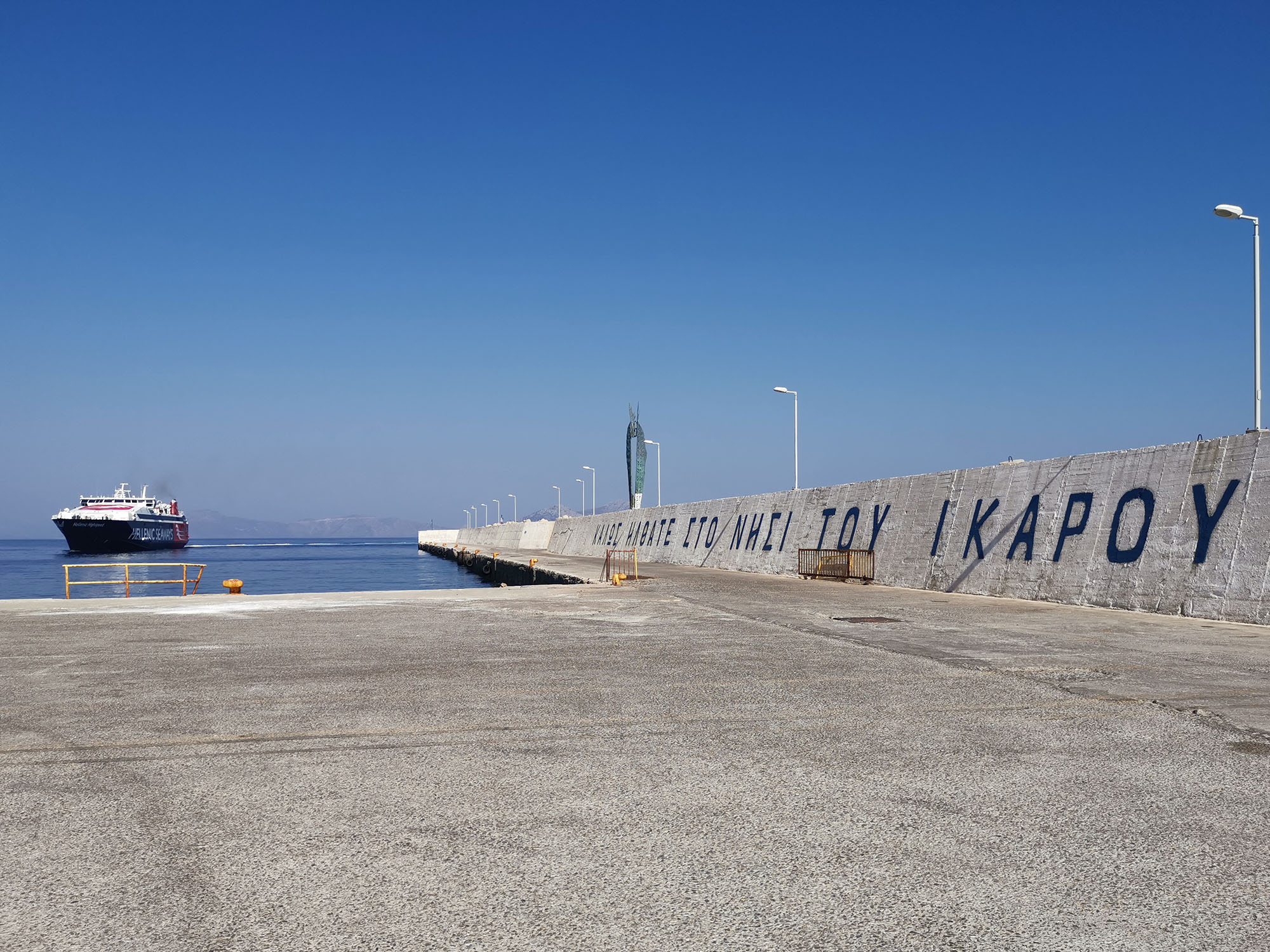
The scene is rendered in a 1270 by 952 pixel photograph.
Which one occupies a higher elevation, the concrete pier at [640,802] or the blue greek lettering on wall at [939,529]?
the blue greek lettering on wall at [939,529]

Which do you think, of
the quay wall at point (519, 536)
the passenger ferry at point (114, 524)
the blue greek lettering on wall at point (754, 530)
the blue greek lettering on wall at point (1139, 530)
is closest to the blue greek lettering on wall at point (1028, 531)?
the blue greek lettering on wall at point (1139, 530)

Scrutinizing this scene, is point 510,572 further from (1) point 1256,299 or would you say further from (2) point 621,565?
(1) point 1256,299

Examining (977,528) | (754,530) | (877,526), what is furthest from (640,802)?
(754,530)

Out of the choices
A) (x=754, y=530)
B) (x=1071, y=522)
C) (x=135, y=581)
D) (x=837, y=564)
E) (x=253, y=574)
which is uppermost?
(x=1071, y=522)


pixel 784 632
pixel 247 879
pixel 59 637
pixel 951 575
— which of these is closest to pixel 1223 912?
pixel 247 879

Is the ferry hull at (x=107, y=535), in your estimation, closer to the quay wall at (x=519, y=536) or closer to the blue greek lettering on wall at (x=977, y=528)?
the quay wall at (x=519, y=536)

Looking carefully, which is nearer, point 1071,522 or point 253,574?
point 1071,522

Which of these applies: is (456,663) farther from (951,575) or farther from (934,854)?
(951,575)

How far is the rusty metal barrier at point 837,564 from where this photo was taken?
2973 cm

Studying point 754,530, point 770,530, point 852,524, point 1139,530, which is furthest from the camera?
point 754,530

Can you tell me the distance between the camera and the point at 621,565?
158ft

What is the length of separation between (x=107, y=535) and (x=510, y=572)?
93683 mm

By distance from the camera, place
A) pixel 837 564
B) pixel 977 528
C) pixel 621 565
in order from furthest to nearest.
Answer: pixel 621 565 → pixel 837 564 → pixel 977 528

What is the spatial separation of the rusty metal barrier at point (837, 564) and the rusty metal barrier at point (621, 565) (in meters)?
6.04
